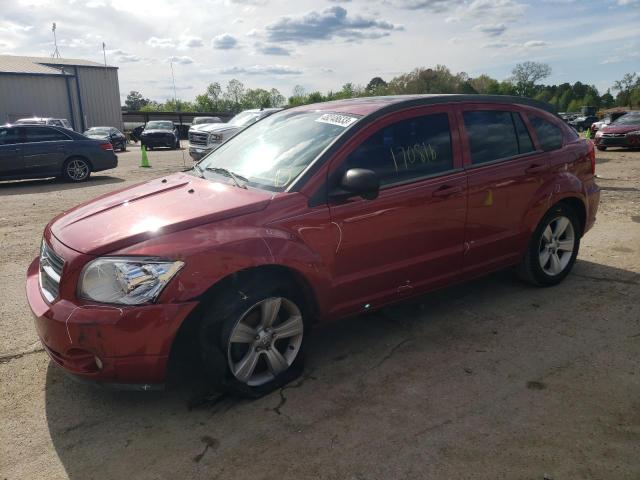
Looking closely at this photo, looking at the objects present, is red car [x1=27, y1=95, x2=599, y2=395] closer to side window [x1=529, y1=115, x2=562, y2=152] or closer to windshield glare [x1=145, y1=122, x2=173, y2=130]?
side window [x1=529, y1=115, x2=562, y2=152]

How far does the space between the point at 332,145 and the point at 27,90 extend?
4049 centimetres

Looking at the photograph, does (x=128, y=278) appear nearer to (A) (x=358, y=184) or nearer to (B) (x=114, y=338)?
(B) (x=114, y=338)

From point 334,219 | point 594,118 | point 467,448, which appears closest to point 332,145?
point 334,219

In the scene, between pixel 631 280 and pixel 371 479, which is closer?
pixel 371 479

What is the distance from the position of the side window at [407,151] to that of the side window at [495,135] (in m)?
0.27

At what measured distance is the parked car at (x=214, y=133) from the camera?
→ 1483 centimetres

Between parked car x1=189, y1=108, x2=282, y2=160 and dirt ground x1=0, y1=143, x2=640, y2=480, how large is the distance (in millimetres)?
10928

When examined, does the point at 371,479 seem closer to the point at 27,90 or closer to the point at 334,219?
the point at 334,219

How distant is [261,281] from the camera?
3.05 meters

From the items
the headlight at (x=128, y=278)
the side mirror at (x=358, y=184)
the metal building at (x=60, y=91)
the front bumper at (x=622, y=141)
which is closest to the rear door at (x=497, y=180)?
the side mirror at (x=358, y=184)

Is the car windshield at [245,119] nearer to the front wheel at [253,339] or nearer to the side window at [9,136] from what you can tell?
the side window at [9,136]

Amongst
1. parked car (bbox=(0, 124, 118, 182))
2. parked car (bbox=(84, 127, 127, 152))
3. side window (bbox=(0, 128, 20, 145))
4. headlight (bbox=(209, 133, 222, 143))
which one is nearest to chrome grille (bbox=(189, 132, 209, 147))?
headlight (bbox=(209, 133, 222, 143))

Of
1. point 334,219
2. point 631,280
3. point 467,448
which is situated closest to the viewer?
point 467,448

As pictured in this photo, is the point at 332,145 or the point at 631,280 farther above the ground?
the point at 332,145
